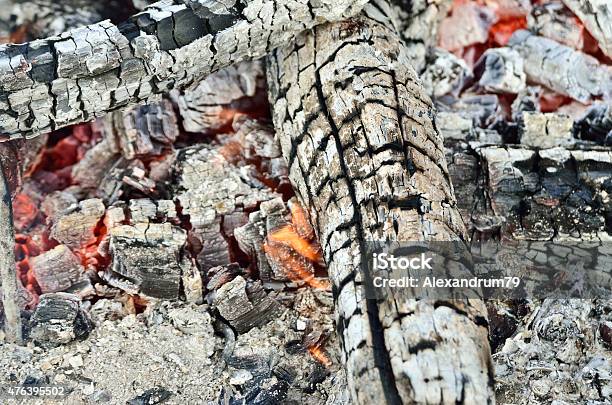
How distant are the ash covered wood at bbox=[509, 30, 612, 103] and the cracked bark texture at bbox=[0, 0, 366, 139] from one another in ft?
4.16

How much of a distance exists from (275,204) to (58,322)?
2.99 ft

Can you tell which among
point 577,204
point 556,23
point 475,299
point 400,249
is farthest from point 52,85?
point 556,23

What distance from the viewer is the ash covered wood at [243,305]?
2.40 m

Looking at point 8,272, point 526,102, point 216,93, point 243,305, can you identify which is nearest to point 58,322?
point 8,272

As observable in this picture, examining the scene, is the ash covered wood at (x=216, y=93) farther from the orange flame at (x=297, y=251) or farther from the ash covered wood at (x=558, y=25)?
the ash covered wood at (x=558, y=25)

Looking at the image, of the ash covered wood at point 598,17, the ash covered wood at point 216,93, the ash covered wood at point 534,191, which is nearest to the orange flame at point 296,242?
the ash covered wood at point 534,191

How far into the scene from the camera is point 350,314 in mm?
1933

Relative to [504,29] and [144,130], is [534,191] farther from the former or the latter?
[144,130]

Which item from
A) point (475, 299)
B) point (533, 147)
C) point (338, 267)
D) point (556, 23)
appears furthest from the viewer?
point (556, 23)

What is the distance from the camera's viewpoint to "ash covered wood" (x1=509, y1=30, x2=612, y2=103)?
10.5 ft

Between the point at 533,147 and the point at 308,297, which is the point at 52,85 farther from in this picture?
the point at 533,147

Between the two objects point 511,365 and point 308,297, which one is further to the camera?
point 308,297

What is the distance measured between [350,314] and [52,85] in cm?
121

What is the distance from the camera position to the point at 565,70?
3.23 metres
